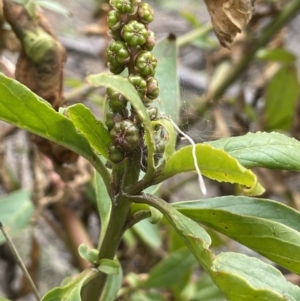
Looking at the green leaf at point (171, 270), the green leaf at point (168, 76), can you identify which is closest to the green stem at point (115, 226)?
the green leaf at point (168, 76)

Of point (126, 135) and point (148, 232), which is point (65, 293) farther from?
point (148, 232)

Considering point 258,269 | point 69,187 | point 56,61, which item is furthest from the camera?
point 69,187

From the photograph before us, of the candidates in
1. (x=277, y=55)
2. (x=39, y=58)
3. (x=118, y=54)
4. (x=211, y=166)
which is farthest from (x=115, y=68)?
(x=277, y=55)

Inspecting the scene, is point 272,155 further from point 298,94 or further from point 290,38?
point 290,38

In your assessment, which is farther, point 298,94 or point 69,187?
point 298,94

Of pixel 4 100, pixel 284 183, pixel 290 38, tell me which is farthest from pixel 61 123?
pixel 290 38

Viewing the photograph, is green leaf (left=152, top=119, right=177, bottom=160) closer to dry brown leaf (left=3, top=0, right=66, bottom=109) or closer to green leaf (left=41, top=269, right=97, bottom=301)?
green leaf (left=41, top=269, right=97, bottom=301)

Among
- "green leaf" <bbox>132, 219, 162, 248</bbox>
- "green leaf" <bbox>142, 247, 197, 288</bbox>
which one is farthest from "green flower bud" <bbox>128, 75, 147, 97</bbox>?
"green leaf" <bbox>132, 219, 162, 248</bbox>

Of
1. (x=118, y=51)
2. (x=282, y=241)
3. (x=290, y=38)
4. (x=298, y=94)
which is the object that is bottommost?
(x=290, y=38)
